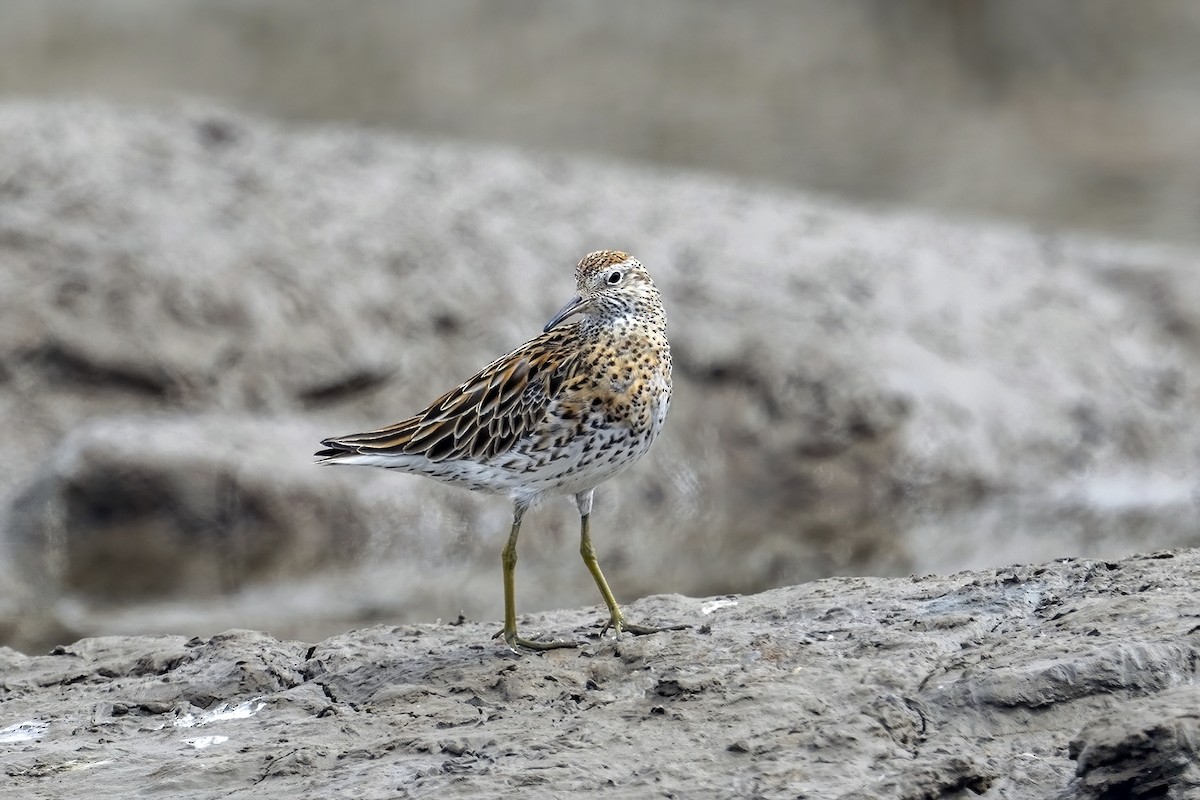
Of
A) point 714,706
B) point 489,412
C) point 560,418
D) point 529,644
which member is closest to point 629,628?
point 529,644

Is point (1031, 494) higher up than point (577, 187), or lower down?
lower down

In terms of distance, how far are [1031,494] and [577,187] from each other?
4536 mm

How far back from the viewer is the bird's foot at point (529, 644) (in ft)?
19.5

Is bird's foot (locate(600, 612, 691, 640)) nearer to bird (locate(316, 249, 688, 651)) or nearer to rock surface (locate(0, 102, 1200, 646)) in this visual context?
bird (locate(316, 249, 688, 651))

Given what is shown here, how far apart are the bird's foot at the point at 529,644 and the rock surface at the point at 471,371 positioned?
3156 mm

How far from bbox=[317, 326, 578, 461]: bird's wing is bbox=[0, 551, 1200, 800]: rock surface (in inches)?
29.9

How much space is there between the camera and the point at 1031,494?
11.5 metres

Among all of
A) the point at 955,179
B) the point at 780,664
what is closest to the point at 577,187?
the point at 955,179

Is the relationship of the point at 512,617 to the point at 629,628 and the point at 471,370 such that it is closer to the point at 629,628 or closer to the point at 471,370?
the point at 629,628

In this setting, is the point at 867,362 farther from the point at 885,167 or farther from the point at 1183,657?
the point at 885,167

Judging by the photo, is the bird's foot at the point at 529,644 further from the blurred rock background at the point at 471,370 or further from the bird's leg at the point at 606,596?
the blurred rock background at the point at 471,370

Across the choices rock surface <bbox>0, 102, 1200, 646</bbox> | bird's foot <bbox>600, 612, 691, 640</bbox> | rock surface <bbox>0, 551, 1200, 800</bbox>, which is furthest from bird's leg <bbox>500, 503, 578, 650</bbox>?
rock surface <bbox>0, 102, 1200, 646</bbox>

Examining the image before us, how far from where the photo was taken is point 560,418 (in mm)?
5938

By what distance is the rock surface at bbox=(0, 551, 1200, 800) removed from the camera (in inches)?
179
